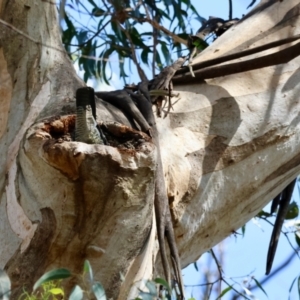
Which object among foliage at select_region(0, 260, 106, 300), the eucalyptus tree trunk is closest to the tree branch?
the eucalyptus tree trunk

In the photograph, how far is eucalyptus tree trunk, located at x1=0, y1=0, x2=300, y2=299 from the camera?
1047 mm

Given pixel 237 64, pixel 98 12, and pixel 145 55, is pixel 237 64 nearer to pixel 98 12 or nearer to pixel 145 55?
pixel 98 12

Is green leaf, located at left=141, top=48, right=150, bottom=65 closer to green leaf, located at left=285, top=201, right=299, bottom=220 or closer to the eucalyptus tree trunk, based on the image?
green leaf, located at left=285, top=201, right=299, bottom=220

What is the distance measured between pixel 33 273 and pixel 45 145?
0.19 m

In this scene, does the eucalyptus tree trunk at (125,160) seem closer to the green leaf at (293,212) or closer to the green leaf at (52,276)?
the green leaf at (52,276)

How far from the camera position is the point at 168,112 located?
1395 mm

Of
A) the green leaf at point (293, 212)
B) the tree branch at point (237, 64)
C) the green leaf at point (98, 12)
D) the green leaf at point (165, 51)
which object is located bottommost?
the green leaf at point (293, 212)

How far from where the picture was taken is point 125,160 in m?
1.03

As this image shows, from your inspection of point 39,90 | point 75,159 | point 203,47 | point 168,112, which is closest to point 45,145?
point 75,159

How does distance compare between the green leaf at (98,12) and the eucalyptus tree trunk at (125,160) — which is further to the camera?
the green leaf at (98,12)

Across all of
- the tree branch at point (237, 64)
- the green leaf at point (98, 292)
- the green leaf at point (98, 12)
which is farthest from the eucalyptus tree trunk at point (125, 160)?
the green leaf at point (98, 12)

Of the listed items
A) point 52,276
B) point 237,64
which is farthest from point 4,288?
point 237,64

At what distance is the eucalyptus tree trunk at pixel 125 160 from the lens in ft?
3.43

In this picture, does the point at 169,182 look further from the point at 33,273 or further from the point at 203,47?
the point at 203,47
